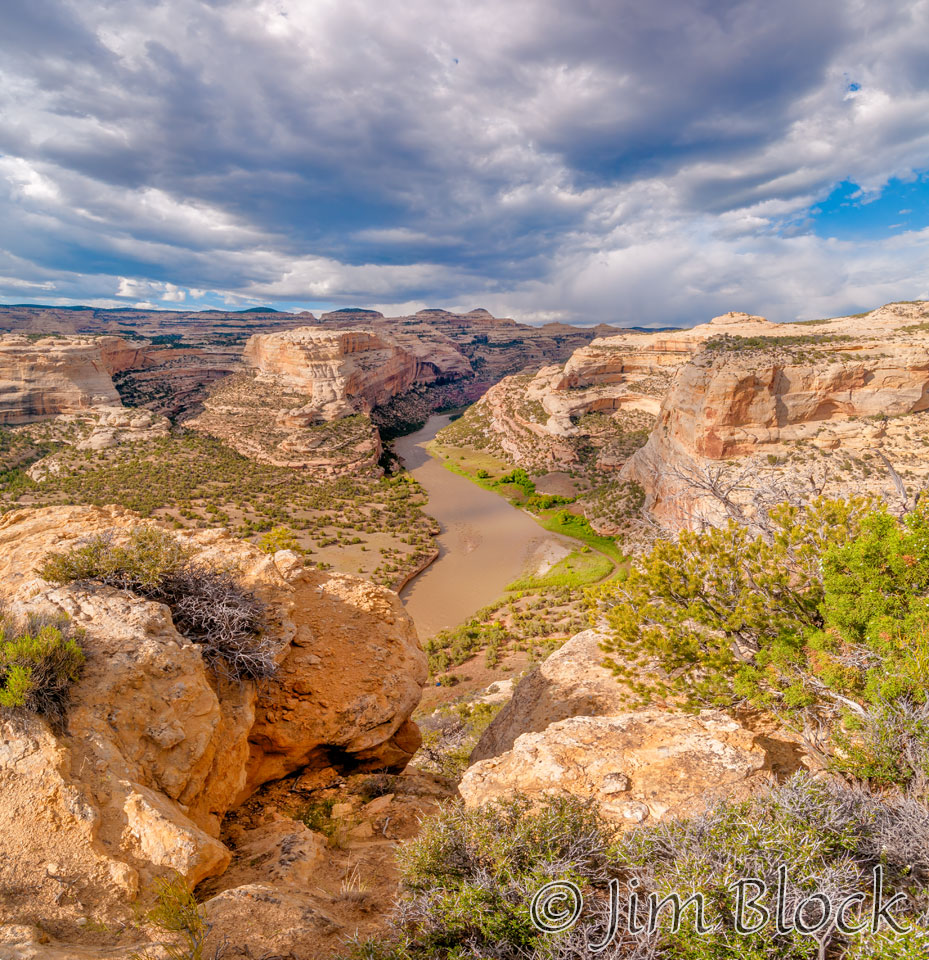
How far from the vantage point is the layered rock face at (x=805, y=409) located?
77.0ft

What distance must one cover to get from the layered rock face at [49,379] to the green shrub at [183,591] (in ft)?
161

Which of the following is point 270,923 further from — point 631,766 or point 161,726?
point 631,766

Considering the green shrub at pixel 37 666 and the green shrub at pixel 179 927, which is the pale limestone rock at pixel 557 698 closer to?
the green shrub at pixel 179 927

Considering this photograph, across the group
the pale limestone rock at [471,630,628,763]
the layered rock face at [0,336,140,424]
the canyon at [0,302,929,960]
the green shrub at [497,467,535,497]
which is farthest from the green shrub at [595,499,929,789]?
the layered rock face at [0,336,140,424]

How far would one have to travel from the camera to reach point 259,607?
7.25 metres

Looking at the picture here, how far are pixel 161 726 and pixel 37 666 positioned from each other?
4.58 feet

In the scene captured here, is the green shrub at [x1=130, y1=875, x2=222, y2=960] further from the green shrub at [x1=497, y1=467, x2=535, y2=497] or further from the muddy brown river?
the green shrub at [x1=497, y1=467, x2=535, y2=497]

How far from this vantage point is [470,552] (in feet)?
112

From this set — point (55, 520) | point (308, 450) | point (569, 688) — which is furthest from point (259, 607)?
point (308, 450)

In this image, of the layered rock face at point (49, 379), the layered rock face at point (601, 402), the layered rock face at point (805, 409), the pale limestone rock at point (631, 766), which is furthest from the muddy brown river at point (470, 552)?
the layered rock face at point (49, 379)

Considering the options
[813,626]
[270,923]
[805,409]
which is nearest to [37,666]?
[270,923]

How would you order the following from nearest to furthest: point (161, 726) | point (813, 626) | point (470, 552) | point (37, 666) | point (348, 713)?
point (37, 666)
point (161, 726)
point (813, 626)
point (348, 713)
point (470, 552)

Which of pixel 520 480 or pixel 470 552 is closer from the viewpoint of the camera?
pixel 470 552

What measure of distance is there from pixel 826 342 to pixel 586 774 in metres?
33.5
